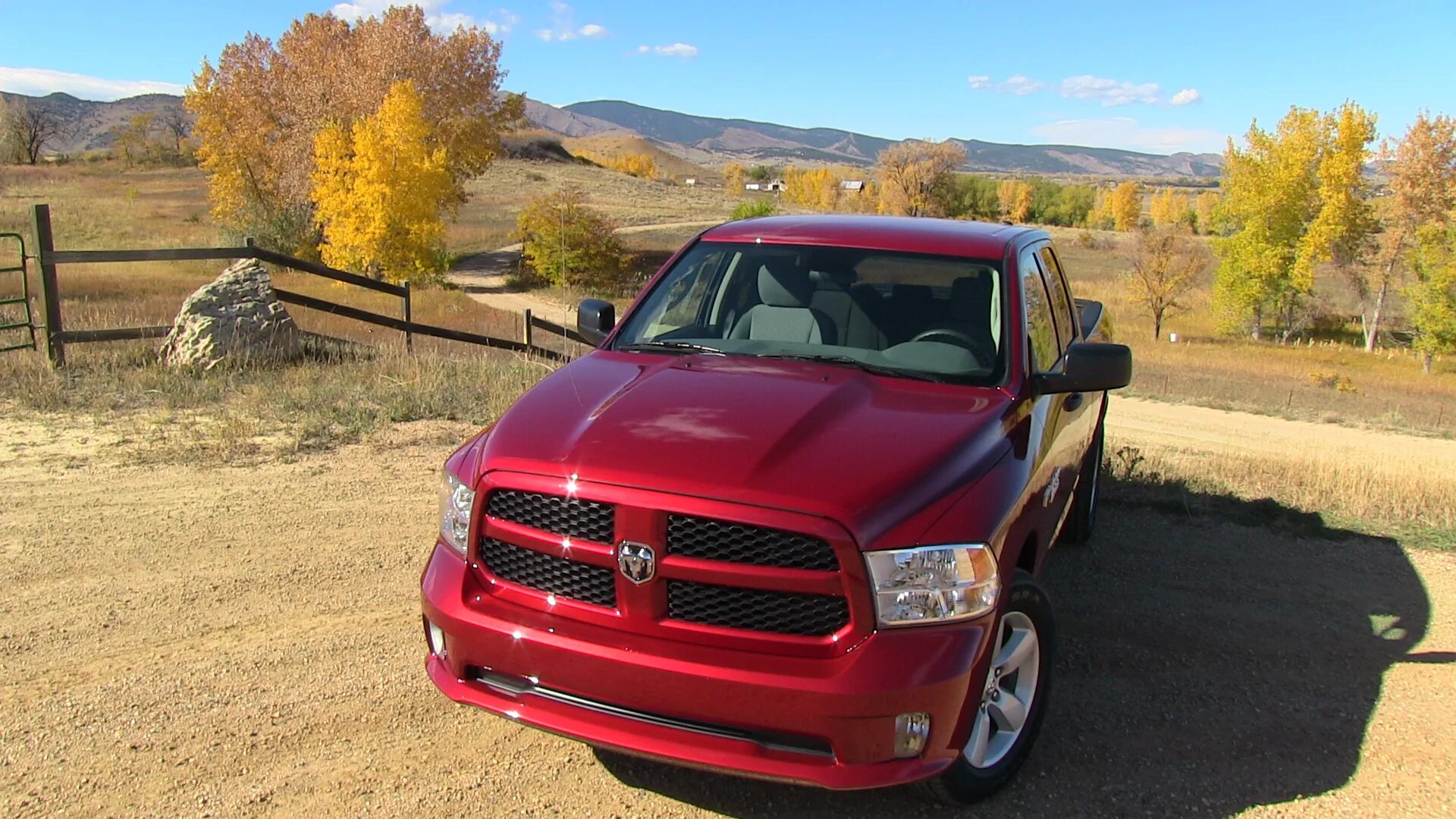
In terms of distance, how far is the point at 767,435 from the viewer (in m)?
2.97

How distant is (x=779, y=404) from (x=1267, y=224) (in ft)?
196

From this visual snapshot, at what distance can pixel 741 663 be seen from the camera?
266 cm

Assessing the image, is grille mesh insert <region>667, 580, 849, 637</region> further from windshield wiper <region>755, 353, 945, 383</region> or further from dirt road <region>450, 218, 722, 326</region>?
dirt road <region>450, 218, 722, 326</region>

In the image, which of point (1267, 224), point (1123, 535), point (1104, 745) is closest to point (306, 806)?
point (1104, 745)

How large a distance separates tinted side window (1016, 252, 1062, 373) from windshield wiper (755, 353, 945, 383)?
448 millimetres

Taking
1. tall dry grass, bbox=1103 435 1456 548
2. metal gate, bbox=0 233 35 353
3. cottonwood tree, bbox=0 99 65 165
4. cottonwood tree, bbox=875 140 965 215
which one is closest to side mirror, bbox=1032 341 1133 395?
tall dry grass, bbox=1103 435 1456 548

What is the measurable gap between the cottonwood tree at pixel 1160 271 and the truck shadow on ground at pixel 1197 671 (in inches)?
1809

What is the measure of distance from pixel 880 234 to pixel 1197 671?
2194 millimetres

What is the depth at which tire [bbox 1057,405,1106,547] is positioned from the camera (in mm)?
5574

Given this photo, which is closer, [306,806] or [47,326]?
[306,806]

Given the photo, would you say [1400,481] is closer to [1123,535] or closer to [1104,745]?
[1123,535]

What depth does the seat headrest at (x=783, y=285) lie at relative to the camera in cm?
432

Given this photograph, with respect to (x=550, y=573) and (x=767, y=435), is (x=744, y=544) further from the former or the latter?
(x=550, y=573)

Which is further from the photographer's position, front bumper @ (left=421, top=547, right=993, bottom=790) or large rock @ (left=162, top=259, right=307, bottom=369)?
large rock @ (left=162, top=259, right=307, bottom=369)
